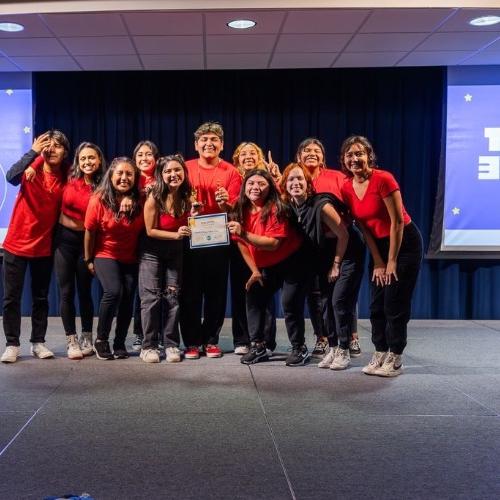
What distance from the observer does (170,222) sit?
4012 mm

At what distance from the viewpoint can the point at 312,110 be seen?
21.6 feet

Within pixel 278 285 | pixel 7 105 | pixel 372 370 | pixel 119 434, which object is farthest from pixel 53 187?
pixel 7 105

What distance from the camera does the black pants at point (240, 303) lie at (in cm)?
430

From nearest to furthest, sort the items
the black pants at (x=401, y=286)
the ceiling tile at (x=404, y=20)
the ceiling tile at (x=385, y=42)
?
the black pants at (x=401, y=286)
the ceiling tile at (x=404, y=20)
the ceiling tile at (x=385, y=42)

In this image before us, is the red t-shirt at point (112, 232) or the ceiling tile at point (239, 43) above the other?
the ceiling tile at point (239, 43)

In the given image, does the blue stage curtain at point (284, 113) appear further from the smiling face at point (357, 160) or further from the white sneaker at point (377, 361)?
the smiling face at point (357, 160)

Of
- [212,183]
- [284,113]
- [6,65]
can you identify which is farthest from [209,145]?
[6,65]

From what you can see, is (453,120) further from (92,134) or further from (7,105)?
(7,105)

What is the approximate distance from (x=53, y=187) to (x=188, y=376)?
1535 millimetres

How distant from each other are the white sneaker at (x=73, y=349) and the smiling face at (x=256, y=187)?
60.7 inches

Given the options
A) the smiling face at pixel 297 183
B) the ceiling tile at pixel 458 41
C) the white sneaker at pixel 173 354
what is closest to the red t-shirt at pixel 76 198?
the white sneaker at pixel 173 354

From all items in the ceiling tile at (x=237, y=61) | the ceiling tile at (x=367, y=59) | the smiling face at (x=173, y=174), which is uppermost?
the ceiling tile at (x=367, y=59)

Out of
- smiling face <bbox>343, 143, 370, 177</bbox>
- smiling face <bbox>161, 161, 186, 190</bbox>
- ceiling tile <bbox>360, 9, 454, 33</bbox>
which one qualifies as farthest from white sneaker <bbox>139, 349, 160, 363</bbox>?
ceiling tile <bbox>360, 9, 454, 33</bbox>

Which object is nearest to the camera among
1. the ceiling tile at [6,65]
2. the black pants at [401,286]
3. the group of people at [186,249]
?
the black pants at [401,286]
